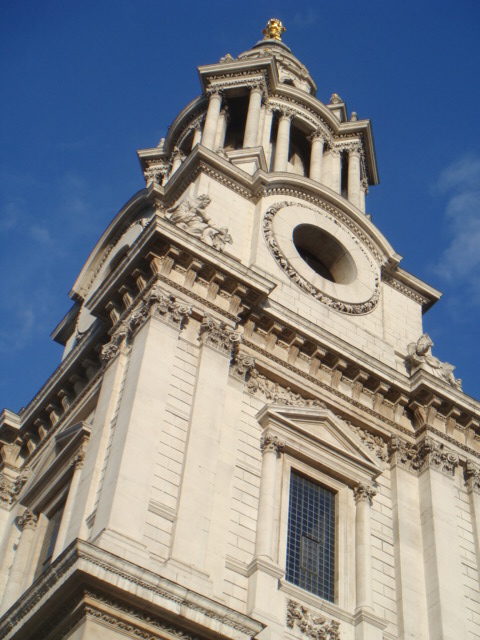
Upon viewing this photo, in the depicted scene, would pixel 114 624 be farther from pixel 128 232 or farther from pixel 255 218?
pixel 128 232

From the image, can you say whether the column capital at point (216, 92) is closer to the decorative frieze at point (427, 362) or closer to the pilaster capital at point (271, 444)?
the decorative frieze at point (427, 362)

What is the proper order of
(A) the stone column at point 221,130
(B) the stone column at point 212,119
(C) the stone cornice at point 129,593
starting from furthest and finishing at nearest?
1. (A) the stone column at point 221,130
2. (B) the stone column at point 212,119
3. (C) the stone cornice at point 129,593

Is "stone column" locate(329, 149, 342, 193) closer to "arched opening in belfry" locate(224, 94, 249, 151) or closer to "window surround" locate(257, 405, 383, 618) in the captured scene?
"arched opening in belfry" locate(224, 94, 249, 151)

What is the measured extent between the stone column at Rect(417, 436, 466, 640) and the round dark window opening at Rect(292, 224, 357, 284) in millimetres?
7458

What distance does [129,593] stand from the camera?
60.2 feet

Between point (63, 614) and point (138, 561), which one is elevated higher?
point (138, 561)

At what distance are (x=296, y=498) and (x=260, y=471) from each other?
131 cm

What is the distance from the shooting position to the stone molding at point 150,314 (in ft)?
82.4

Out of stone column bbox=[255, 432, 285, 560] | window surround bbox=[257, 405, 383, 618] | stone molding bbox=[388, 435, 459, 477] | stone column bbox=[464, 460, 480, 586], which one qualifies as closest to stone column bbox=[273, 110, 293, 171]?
stone molding bbox=[388, 435, 459, 477]

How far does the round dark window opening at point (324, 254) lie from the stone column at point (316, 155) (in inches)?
210

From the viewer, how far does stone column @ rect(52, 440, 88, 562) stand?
22.9 meters

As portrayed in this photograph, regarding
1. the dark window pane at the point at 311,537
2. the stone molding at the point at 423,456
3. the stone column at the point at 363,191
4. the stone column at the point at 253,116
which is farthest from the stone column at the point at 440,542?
the stone column at the point at 253,116

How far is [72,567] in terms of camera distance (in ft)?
59.9

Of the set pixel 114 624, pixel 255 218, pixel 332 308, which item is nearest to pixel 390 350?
pixel 332 308
